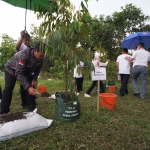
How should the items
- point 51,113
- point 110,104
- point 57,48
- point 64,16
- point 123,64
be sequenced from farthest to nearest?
point 123,64 < point 110,104 < point 51,113 < point 64,16 < point 57,48

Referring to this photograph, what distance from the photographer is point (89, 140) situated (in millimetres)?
2031

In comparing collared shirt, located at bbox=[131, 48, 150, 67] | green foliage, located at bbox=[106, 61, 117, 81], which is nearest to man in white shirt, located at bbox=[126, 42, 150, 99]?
collared shirt, located at bbox=[131, 48, 150, 67]

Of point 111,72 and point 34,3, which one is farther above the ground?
point 34,3

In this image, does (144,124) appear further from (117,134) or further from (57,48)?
(57,48)

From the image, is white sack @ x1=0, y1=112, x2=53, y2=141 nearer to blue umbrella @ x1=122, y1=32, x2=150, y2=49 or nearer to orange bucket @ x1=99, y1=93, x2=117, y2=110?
orange bucket @ x1=99, y1=93, x2=117, y2=110

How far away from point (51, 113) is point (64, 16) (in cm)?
170

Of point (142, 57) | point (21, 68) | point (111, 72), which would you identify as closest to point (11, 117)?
point (21, 68)

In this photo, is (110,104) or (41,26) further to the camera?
(110,104)

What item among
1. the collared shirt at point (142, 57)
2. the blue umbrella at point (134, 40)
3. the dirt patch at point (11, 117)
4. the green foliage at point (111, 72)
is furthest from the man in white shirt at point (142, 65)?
the green foliage at point (111, 72)

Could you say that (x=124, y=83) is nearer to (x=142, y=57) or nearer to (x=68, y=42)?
(x=142, y=57)

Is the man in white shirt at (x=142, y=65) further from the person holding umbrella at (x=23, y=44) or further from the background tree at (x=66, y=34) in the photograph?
the person holding umbrella at (x=23, y=44)

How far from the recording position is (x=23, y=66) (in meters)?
2.49

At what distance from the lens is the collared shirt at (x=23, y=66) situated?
243 centimetres

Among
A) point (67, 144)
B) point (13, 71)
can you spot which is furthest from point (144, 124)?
point (13, 71)
